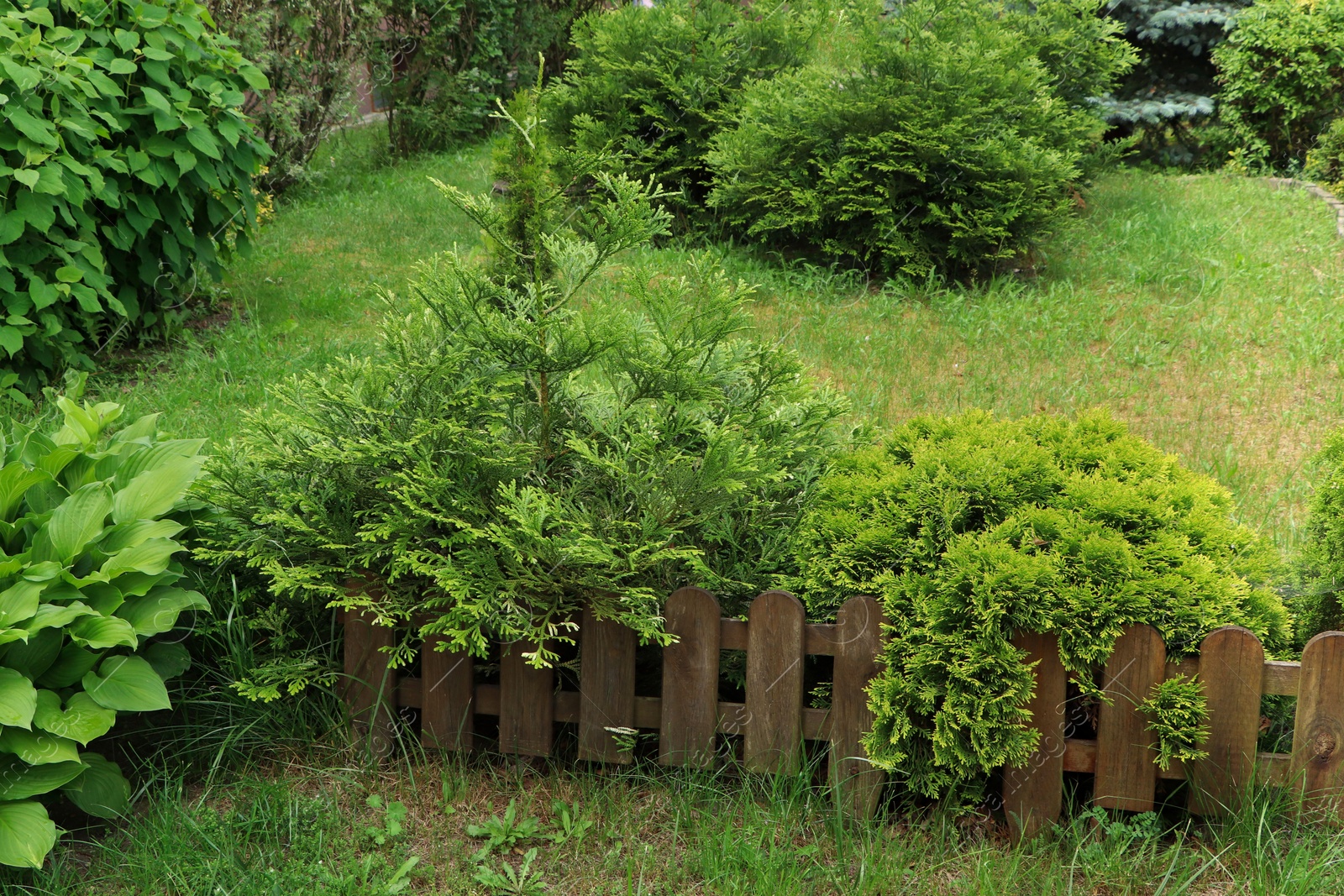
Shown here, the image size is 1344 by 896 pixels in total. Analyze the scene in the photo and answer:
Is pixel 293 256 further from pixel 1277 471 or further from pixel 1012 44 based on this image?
pixel 1277 471

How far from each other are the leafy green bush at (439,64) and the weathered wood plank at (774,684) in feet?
31.1

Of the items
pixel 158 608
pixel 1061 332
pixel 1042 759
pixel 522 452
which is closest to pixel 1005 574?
pixel 1042 759

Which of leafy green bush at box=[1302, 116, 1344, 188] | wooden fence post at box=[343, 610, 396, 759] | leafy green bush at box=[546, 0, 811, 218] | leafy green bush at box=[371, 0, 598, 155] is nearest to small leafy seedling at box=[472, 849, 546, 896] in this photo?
wooden fence post at box=[343, 610, 396, 759]

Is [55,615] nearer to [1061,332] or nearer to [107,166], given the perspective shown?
[107,166]

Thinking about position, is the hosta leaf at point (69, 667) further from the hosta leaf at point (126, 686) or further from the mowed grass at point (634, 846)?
the mowed grass at point (634, 846)

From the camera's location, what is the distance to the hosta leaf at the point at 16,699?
2.42 meters

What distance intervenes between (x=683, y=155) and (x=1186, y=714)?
19.3 ft

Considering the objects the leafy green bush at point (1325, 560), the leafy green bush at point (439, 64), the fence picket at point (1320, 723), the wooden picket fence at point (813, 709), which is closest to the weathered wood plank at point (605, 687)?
the wooden picket fence at point (813, 709)

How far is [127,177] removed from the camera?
5.10 metres

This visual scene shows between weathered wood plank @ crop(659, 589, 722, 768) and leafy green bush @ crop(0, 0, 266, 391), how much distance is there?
10.9ft

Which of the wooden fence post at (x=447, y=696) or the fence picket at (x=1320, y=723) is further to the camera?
the wooden fence post at (x=447, y=696)

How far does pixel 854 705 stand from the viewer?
108 inches

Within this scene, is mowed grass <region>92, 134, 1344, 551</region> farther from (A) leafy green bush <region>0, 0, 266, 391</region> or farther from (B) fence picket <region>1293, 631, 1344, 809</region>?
(B) fence picket <region>1293, 631, 1344, 809</region>

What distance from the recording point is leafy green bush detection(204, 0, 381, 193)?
847 centimetres
